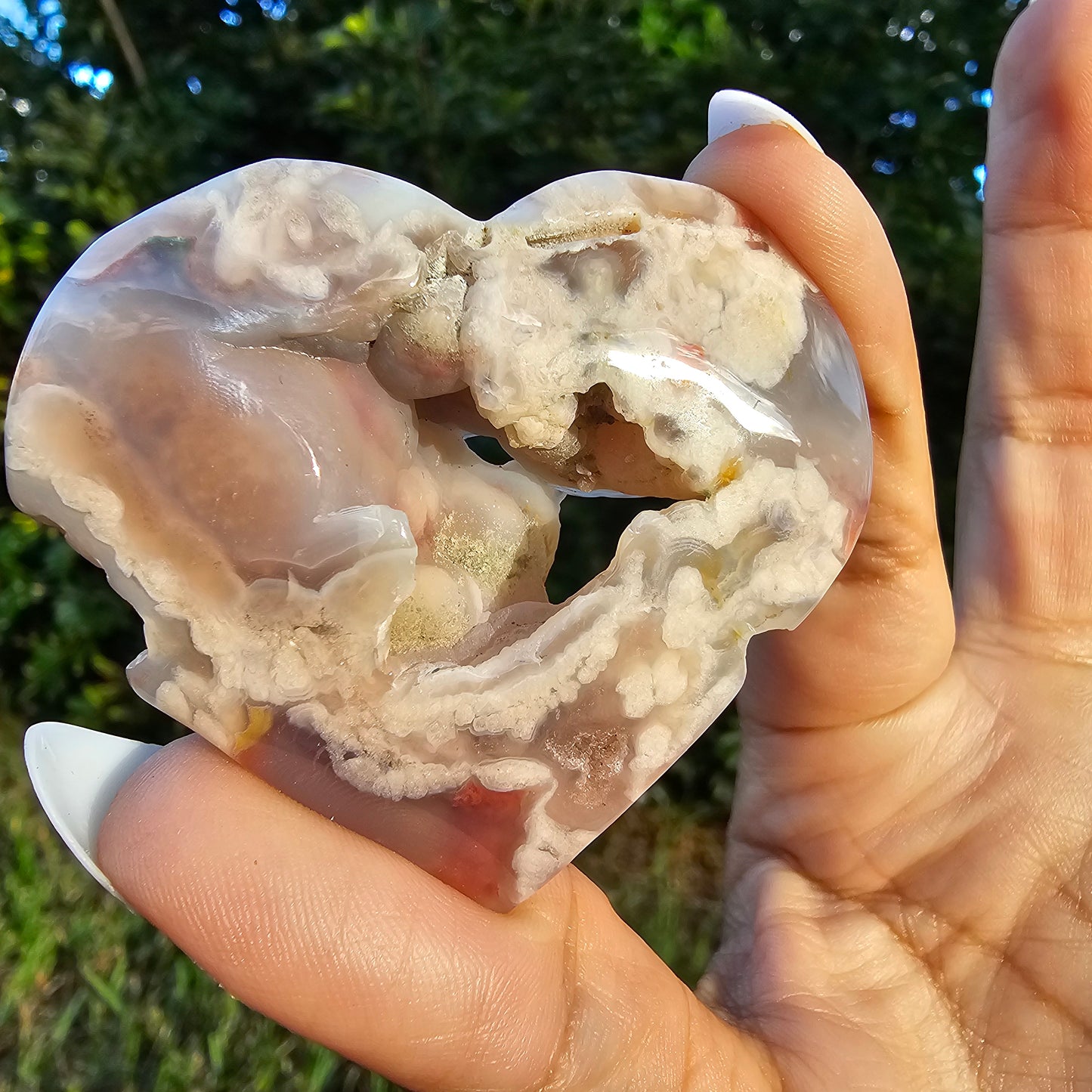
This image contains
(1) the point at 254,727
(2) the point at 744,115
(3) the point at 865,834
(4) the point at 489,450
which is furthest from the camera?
(4) the point at 489,450

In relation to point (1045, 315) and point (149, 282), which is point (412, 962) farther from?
point (1045, 315)

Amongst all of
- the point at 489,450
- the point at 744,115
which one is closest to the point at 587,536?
the point at 489,450

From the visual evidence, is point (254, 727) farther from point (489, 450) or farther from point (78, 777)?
point (489, 450)

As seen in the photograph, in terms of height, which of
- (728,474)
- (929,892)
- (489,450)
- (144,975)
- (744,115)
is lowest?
(144,975)

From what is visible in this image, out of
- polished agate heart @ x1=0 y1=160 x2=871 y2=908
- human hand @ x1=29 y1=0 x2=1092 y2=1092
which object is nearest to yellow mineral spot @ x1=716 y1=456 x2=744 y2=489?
polished agate heart @ x1=0 y1=160 x2=871 y2=908

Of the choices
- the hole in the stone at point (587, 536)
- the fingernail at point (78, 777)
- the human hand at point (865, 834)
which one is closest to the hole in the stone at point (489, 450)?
the hole in the stone at point (587, 536)

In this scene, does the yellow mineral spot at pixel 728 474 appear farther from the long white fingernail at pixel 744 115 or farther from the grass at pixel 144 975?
the grass at pixel 144 975

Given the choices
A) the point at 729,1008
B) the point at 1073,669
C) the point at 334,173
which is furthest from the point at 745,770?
the point at 334,173

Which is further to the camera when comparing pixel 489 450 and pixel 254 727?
pixel 489 450
